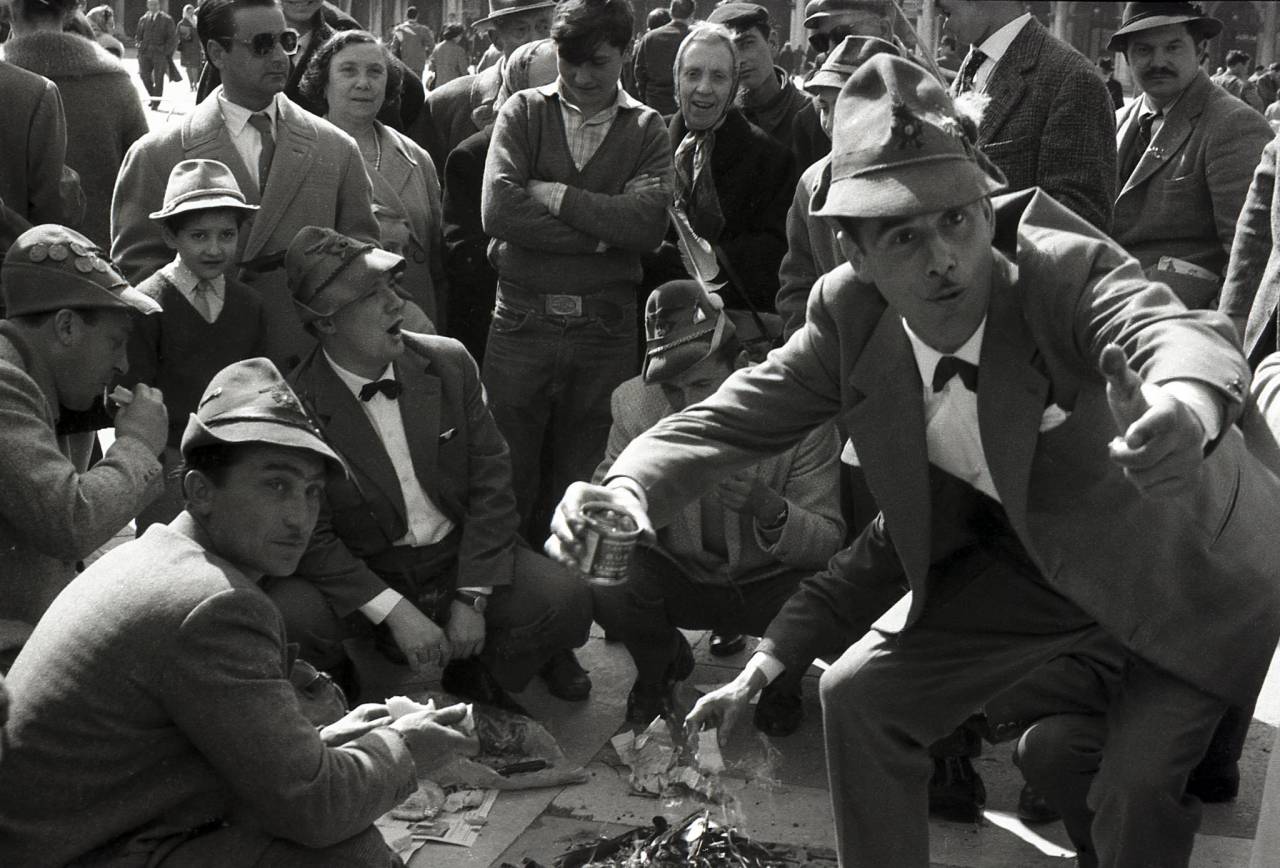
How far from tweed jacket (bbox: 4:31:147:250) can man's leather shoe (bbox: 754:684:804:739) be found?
3.24 meters

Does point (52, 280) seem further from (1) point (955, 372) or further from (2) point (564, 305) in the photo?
(1) point (955, 372)

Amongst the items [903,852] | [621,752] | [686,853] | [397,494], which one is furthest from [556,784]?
[903,852]

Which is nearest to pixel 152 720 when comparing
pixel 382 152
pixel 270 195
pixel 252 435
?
pixel 252 435

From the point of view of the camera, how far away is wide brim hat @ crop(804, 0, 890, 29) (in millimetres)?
5238

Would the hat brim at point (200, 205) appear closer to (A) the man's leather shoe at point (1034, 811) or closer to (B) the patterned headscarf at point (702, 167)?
(B) the patterned headscarf at point (702, 167)

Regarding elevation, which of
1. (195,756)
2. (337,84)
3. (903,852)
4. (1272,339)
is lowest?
(903,852)

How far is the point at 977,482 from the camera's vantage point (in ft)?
11.0

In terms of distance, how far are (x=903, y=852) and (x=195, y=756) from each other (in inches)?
57.2

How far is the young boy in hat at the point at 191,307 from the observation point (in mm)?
5039

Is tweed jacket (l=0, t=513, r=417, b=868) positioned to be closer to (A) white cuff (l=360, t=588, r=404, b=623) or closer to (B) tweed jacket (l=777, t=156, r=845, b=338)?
(A) white cuff (l=360, t=588, r=404, b=623)

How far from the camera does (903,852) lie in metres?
3.40

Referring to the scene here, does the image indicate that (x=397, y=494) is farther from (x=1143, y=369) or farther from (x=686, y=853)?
(x=1143, y=369)

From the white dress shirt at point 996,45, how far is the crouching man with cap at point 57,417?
8.44 ft

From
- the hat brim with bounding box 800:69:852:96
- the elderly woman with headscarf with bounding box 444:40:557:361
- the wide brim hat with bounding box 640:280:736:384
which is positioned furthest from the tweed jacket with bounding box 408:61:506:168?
the hat brim with bounding box 800:69:852:96
